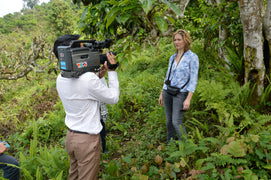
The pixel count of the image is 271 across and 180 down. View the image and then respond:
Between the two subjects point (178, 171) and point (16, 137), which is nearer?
point (178, 171)

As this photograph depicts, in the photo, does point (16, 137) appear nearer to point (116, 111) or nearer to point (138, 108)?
point (116, 111)

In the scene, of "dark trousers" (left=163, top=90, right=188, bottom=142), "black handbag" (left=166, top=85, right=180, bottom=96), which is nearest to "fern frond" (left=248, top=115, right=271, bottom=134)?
"dark trousers" (left=163, top=90, right=188, bottom=142)

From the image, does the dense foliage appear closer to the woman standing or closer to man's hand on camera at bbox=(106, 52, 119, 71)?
man's hand on camera at bbox=(106, 52, 119, 71)

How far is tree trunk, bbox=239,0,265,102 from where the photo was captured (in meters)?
2.59

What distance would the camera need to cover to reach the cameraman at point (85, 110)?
64.9 inches

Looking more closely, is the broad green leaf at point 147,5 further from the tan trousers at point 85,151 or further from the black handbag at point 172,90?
the black handbag at point 172,90

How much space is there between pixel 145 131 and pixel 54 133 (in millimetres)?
2492

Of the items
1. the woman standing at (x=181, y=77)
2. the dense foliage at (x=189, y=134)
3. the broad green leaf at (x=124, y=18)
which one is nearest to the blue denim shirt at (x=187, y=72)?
the woman standing at (x=181, y=77)

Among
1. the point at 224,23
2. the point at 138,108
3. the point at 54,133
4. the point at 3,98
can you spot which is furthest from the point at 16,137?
the point at 3,98

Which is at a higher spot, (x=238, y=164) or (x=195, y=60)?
(x=195, y=60)

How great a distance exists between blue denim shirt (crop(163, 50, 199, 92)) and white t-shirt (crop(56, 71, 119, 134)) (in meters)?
0.98

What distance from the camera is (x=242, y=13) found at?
2.67 meters

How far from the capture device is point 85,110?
5.66 ft

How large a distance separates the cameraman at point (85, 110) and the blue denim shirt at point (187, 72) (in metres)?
0.98
